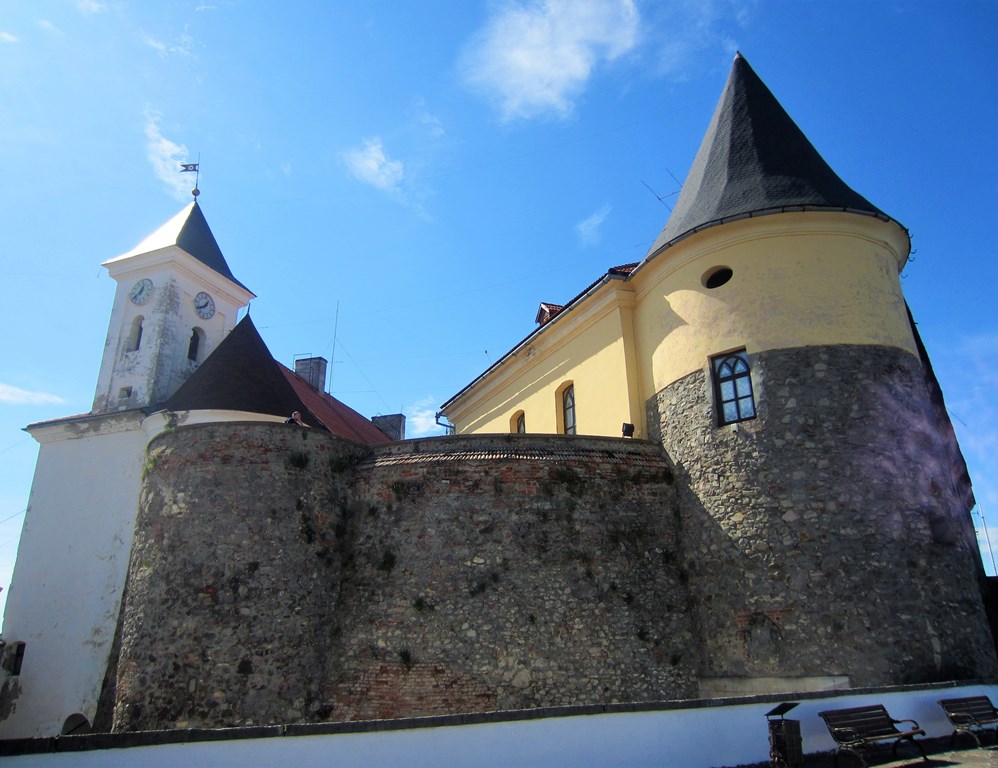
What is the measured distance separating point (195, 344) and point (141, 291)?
2.56 metres

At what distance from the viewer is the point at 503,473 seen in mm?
14938

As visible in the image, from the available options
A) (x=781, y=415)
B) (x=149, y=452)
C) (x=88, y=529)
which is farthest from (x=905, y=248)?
(x=88, y=529)

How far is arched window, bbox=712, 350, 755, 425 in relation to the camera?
14.7 metres

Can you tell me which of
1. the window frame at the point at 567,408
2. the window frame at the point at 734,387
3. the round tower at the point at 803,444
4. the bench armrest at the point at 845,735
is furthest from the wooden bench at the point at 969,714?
the window frame at the point at 567,408

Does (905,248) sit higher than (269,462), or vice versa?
(905,248)

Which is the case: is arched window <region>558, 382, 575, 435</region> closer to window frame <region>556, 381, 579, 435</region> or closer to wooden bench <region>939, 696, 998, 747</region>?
window frame <region>556, 381, 579, 435</region>

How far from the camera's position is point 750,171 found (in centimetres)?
1622

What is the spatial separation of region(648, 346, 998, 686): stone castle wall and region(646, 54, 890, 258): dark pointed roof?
3040 millimetres

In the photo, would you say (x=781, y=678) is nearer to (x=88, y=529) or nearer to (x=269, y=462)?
(x=269, y=462)

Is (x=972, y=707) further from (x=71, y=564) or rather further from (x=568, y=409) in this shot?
(x=71, y=564)

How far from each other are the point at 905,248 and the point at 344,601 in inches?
513

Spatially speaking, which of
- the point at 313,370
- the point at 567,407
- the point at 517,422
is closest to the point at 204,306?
the point at 313,370

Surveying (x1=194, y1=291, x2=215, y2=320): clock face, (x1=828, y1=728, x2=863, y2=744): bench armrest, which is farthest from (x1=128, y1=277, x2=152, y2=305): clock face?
(x1=828, y1=728, x2=863, y2=744): bench armrest

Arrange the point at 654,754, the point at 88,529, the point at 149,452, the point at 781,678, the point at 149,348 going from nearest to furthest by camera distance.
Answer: the point at 654,754 → the point at 781,678 → the point at 149,452 → the point at 88,529 → the point at 149,348
